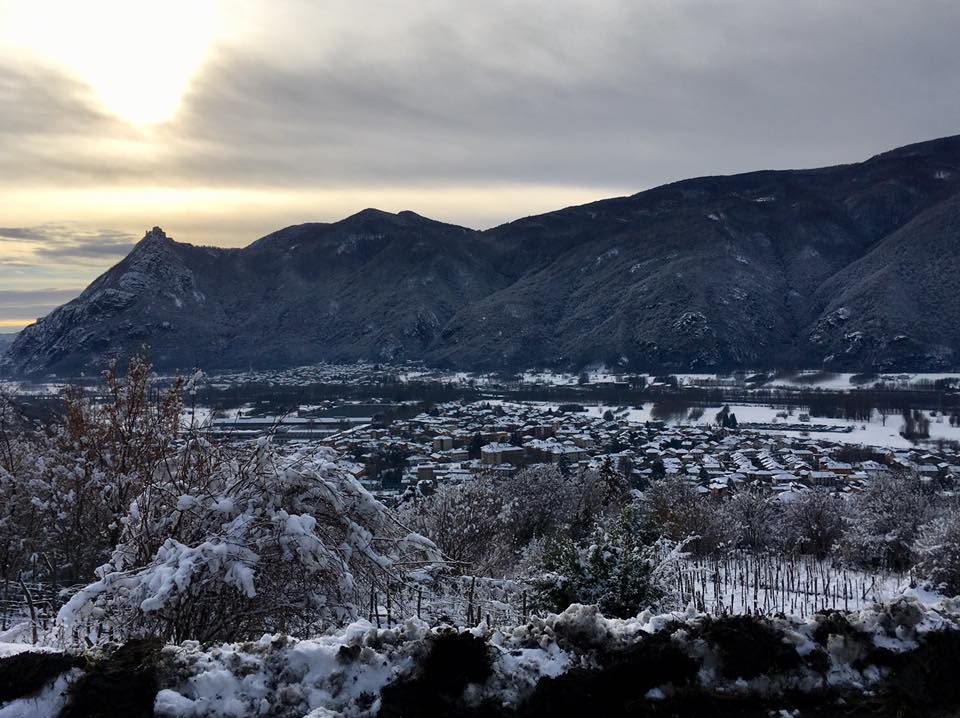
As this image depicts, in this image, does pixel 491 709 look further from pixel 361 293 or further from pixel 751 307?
pixel 361 293

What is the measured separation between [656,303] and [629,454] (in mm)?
88182

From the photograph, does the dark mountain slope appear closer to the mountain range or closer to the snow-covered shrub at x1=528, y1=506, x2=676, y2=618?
the mountain range

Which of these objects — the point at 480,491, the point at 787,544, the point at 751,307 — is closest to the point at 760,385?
the point at 751,307

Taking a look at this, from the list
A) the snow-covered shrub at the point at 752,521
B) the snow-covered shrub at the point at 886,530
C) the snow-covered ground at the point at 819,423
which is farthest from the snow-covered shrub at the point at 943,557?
the snow-covered ground at the point at 819,423

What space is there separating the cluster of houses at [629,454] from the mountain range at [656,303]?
62.2 metres

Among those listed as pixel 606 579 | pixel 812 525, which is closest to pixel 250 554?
pixel 606 579

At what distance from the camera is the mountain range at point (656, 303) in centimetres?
12119

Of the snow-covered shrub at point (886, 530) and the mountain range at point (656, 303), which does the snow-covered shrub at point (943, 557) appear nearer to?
the snow-covered shrub at point (886, 530)

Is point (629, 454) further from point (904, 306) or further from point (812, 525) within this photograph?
point (904, 306)

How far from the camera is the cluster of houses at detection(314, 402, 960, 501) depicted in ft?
133

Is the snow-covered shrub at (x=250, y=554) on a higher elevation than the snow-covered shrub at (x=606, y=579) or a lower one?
higher

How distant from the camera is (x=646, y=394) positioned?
94250mm

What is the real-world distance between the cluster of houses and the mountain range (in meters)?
62.2

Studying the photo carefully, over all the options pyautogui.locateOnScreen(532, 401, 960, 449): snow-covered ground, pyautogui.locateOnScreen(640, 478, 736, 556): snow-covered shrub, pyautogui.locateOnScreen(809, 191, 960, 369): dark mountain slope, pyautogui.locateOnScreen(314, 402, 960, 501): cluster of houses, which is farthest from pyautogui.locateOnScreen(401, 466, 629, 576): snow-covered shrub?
pyautogui.locateOnScreen(809, 191, 960, 369): dark mountain slope
